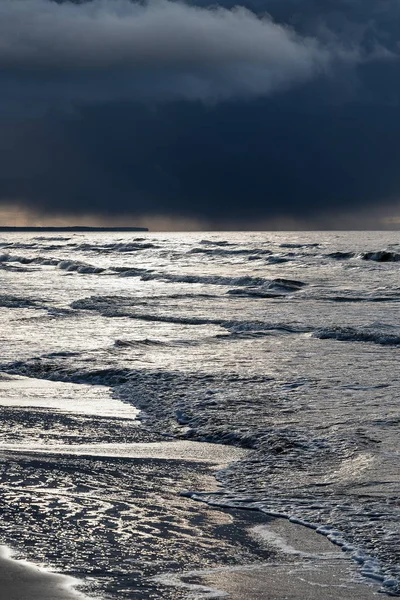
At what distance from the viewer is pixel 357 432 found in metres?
7.36

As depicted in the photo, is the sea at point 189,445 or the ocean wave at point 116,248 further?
the ocean wave at point 116,248

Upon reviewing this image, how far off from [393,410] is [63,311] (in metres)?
14.1

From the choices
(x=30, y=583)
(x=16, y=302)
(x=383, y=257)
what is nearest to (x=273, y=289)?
(x=16, y=302)

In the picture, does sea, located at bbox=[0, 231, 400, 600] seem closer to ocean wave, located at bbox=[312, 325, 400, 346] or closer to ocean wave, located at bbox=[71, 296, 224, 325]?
ocean wave, located at bbox=[312, 325, 400, 346]

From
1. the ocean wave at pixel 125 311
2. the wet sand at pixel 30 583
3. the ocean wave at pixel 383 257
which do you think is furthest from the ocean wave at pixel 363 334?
the ocean wave at pixel 383 257

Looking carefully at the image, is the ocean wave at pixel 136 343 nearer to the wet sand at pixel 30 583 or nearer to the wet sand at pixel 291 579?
the wet sand at pixel 291 579

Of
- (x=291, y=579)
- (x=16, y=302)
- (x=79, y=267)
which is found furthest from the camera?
(x=79, y=267)

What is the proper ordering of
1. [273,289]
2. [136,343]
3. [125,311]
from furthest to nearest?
[273,289] → [125,311] → [136,343]

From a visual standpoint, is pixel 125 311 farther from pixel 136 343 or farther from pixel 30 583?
pixel 30 583

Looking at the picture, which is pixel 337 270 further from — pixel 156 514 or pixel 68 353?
pixel 156 514

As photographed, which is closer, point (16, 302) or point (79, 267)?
point (16, 302)

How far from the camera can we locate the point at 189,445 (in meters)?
7.44

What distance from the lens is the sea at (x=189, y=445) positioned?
14.5 feet

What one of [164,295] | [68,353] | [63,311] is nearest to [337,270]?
[164,295]
